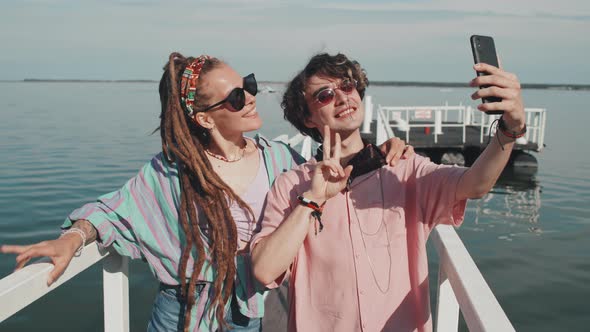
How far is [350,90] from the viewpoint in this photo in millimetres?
2338

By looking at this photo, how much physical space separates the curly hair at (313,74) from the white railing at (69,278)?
1.13 m

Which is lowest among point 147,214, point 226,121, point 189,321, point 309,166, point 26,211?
point 26,211

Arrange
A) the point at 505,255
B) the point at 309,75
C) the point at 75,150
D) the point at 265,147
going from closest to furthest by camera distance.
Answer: the point at 309,75 → the point at 265,147 → the point at 505,255 → the point at 75,150

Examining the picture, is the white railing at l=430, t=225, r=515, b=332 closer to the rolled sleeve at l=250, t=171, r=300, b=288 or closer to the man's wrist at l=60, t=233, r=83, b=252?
the rolled sleeve at l=250, t=171, r=300, b=288

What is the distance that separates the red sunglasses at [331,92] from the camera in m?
2.32

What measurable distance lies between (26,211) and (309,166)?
32.5ft

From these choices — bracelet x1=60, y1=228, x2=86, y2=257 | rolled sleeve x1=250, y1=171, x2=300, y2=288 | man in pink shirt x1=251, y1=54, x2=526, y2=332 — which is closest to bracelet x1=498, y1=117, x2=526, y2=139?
man in pink shirt x1=251, y1=54, x2=526, y2=332

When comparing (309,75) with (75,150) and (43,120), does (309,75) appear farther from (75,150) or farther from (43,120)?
(43,120)

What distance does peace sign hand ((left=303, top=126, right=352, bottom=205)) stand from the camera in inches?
79.8

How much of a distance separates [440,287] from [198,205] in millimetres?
1223

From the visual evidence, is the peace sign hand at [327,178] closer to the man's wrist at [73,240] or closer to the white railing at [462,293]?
the white railing at [462,293]

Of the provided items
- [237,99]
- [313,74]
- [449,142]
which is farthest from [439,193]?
[449,142]

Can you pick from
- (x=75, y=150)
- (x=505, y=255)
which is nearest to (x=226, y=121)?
(x=505, y=255)

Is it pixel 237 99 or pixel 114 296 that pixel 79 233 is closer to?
pixel 114 296
